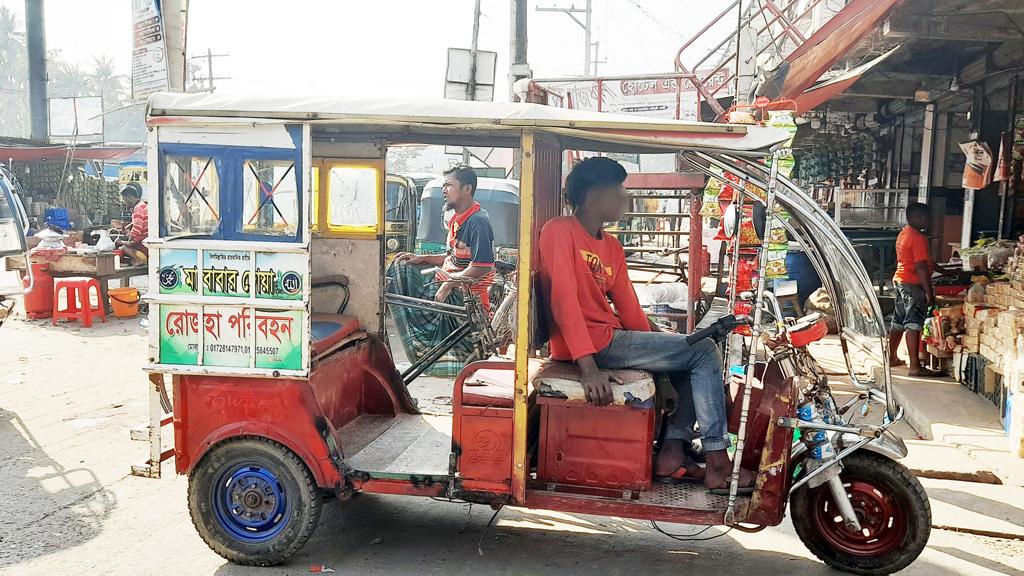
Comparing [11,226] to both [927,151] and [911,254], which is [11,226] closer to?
[911,254]

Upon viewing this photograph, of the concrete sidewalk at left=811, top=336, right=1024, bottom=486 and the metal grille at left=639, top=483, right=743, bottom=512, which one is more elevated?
the metal grille at left=639, top=483, right=743, bottom=512

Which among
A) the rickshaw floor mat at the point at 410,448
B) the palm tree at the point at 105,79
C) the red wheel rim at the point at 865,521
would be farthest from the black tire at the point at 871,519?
the palm tree at the point at 105,79

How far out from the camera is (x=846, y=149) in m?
16.9

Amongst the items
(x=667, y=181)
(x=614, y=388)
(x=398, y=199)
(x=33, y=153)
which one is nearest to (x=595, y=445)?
(x=614, y=388)

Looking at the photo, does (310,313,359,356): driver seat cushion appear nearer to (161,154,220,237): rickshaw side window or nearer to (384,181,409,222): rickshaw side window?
(161,154,220,237): rickshaw side window

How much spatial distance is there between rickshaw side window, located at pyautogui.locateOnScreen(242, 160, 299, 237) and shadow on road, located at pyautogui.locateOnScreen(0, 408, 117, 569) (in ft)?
7.00

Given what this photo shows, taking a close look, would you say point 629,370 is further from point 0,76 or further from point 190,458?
point 0,76

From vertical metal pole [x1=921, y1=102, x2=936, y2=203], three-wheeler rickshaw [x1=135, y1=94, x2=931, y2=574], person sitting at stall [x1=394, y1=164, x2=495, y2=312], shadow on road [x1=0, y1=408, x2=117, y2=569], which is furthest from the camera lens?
vertical metal pole [x1=921, y1=102, x2=936, y2=203]

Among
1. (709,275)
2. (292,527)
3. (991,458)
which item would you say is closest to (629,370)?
(292,527)

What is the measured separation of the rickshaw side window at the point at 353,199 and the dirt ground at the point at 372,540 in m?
1.79

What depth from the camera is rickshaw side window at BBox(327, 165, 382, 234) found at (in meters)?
5.44

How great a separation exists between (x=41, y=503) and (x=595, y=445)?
3586 mm

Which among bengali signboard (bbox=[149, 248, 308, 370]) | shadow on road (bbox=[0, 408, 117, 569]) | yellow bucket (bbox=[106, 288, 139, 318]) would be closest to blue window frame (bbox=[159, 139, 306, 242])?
bengali signboard (bbox=[149, 248, 308, 370])

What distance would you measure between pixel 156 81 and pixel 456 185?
272cm
